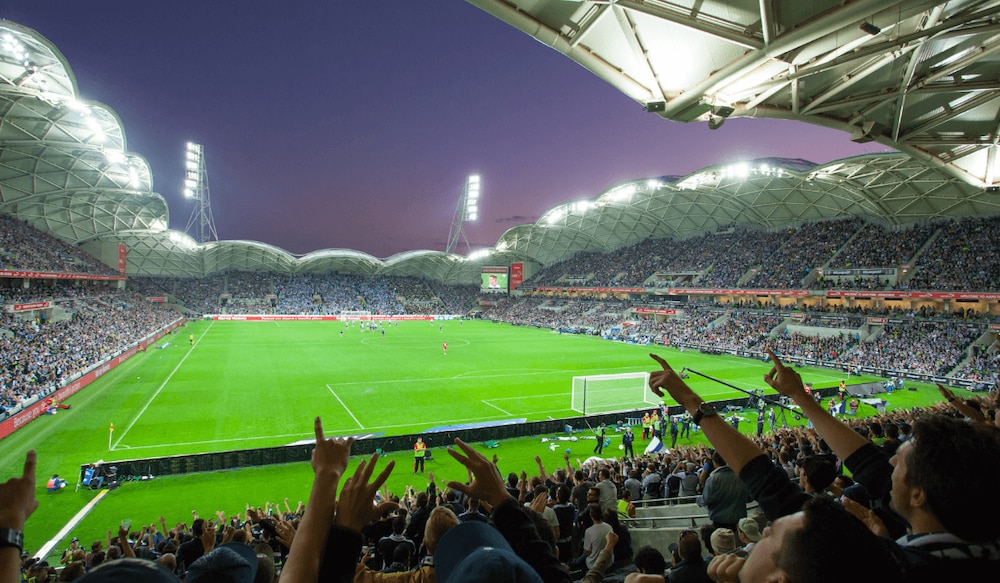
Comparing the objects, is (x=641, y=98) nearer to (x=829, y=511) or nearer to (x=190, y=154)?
(x=829, y=511)

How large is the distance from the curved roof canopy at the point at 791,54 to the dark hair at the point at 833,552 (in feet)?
33.1

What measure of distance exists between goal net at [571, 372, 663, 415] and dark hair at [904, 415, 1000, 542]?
2152 cm

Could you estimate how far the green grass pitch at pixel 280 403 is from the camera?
47.8ft

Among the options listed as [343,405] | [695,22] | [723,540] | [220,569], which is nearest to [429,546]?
[220,569]

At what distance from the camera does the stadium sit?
8656mm

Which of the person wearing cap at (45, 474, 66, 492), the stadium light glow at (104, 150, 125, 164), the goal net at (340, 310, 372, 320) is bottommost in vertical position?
the person wearing cap at (45, 474, 66, 492)

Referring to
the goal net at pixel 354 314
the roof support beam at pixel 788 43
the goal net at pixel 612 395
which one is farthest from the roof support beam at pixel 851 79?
the goal net at pixel 354 314

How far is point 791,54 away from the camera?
10570 millimetres

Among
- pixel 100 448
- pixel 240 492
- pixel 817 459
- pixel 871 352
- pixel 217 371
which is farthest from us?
pixel 871 352

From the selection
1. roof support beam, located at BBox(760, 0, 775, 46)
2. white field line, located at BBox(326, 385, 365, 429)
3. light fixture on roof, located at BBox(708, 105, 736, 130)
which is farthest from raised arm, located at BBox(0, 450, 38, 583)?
white field line, located at BBox(326, 385, 365, 429)

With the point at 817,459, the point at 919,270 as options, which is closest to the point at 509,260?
the point at 919,270

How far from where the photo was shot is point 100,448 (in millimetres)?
17938

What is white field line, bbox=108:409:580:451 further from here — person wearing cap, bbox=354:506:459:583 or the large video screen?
the large video screen

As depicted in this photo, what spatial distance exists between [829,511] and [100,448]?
22.9 metres
